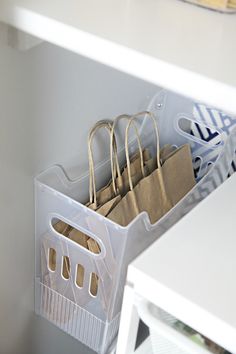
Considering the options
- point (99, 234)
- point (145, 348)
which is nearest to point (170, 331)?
point (145, 348)

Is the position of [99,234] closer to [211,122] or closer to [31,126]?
[31,126]

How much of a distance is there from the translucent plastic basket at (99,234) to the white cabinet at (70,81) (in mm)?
29

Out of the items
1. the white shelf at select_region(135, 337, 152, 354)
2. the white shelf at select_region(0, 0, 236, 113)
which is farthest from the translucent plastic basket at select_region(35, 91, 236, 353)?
the white shelf at select_region(0, 0, 236, 113)

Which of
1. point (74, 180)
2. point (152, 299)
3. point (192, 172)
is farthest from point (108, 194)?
point (152, 299)

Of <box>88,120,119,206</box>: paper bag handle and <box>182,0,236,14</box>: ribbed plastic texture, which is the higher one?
<box>182,0,236,14</box>: ribbed plastic texture

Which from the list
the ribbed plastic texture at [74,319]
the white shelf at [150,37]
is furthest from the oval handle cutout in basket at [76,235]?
the white shelf at [150,37]

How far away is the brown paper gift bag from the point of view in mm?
1028

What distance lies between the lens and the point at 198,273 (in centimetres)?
69

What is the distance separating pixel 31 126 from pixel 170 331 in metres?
0.41

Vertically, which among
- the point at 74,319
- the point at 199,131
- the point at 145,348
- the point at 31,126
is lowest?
the point at 74,319

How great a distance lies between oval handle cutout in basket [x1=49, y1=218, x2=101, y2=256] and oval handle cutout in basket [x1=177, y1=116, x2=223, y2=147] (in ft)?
1.06

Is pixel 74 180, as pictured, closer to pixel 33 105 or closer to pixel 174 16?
pixel 33 105

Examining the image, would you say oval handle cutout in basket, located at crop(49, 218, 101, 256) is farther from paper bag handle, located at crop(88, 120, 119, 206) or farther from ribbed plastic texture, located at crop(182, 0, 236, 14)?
ribbed plastic texture, located at crop(182, 0, 236, 14)

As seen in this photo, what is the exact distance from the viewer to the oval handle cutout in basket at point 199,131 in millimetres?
1176
